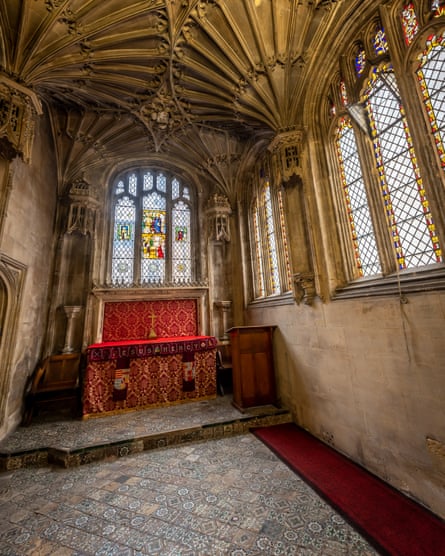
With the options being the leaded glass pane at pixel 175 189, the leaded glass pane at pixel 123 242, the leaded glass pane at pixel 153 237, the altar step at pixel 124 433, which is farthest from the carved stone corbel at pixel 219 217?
the altar step at pixel 124 433

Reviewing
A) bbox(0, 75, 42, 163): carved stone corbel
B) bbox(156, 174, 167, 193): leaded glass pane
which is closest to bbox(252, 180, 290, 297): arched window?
bbox(156, 174, 167, 193): leaded glass pane

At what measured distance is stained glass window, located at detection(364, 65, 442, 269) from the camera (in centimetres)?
290

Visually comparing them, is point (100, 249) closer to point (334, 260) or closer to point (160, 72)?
point (160, 72)

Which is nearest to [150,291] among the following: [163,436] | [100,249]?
[100,249]

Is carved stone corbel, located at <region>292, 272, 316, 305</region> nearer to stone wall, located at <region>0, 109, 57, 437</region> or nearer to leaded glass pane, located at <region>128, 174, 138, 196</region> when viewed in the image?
stone wall, located at <region>0, 109, 57, 437</region>

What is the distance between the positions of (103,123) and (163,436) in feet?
25.3

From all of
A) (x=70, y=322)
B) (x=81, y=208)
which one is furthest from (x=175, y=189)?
(x=70, y=322)

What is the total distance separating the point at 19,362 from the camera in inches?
181

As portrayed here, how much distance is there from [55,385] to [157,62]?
7.08 m

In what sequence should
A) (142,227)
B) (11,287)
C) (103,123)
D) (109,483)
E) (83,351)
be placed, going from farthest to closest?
(142,227)
(103,123)
(83,351)
(11,287)
(109,483)

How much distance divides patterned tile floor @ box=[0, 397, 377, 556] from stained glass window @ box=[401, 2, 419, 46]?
5.62m

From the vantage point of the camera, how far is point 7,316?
430cm

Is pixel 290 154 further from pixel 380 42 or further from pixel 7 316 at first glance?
pixel 7 316

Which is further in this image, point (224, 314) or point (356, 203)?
point (224, 314)
